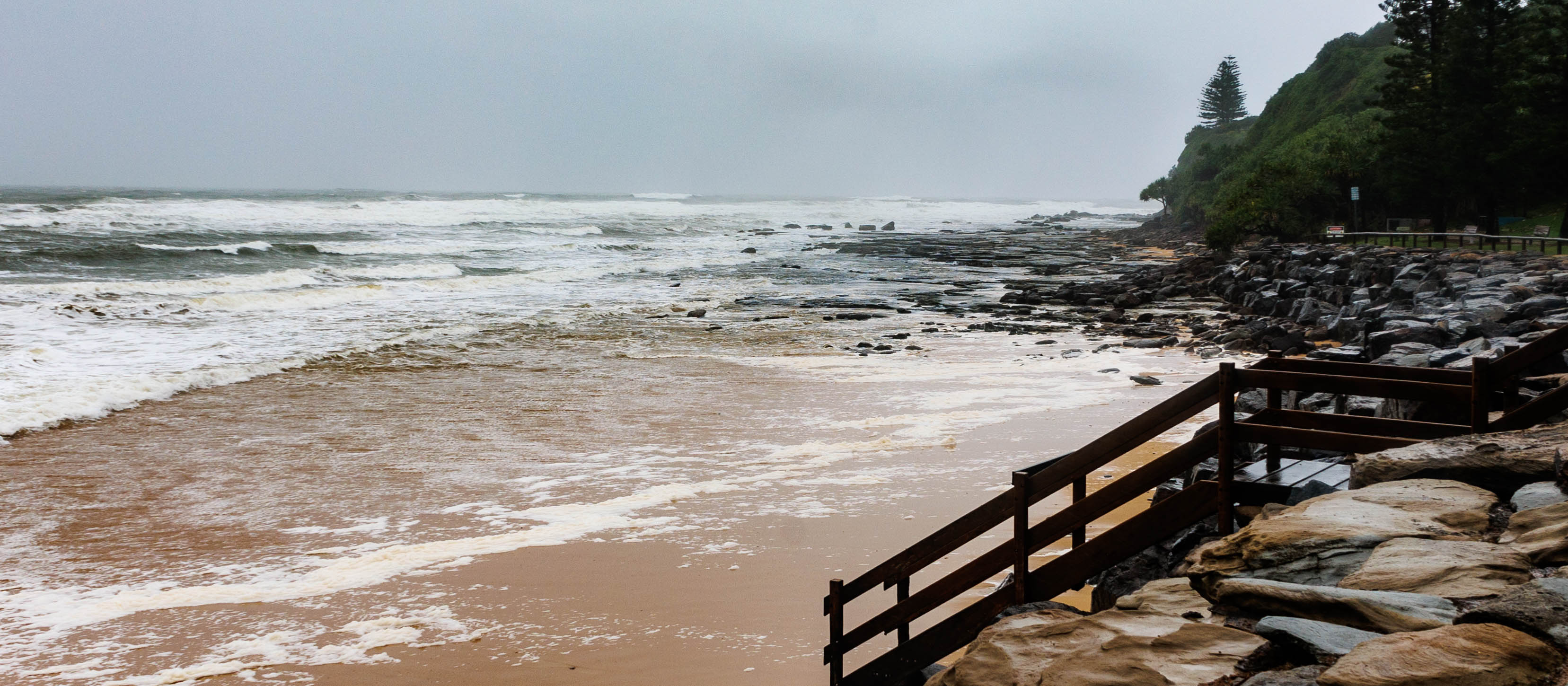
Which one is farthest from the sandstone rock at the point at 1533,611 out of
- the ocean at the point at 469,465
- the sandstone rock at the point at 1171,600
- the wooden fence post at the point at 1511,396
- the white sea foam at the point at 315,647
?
the white sea foam at the point at 315,647

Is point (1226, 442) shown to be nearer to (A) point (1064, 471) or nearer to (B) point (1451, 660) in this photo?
(A) point (1064, 471)

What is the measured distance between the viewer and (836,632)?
5.70 m

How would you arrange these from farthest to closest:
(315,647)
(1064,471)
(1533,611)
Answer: (315,647) → (1064,471) → (1533,611)

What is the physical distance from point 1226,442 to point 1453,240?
28.7 meters

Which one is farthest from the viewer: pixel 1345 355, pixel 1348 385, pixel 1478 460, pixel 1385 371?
pixel 1345 355

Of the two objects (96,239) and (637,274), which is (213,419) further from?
(96,239)

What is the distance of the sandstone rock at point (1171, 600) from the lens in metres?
4.54

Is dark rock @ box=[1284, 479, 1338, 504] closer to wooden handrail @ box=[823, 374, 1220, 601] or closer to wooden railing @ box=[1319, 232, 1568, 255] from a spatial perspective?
wooden handrail @ box=[823, 374, 1220, 601]

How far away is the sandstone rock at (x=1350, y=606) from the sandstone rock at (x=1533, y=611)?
16cm

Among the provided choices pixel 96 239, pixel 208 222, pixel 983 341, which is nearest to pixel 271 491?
pixel 983 341

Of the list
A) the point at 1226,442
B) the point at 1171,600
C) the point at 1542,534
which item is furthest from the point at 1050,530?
the point at 1542,534

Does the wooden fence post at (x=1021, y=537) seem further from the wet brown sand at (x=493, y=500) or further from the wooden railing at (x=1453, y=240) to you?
the wooden railing at (x=1453, y=240)

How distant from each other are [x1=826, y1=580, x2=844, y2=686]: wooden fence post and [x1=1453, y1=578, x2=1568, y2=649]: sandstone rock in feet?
9.57

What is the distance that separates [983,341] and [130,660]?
56.3 ft
